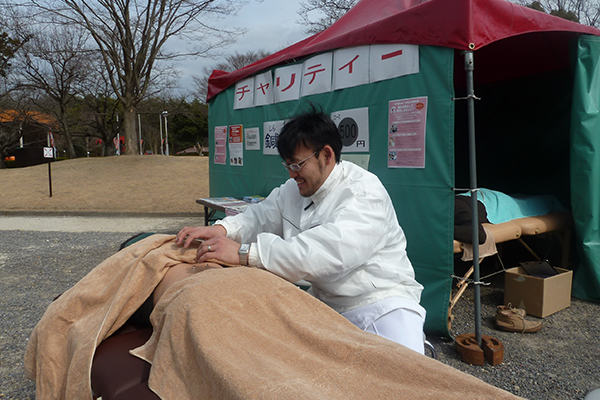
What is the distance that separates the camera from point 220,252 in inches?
71.2

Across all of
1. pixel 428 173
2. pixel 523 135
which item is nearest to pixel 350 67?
pixel 428 173

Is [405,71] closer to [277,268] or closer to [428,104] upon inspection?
[428,104]

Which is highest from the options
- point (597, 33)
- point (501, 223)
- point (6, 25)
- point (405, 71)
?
point (6, 25)

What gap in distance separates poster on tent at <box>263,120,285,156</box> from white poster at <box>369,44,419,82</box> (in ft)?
5.64

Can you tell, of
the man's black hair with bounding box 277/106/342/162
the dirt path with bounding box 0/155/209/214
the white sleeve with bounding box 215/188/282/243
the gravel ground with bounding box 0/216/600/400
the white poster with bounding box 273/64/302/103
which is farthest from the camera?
the dirt path with bounding box 0/155/209/214

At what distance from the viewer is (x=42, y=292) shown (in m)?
4.45

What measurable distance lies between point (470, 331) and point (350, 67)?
241 centimetres

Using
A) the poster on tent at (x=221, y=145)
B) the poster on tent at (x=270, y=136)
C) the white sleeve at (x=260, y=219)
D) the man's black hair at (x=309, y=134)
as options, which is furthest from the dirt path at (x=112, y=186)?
the man's black hair at (x=309, y=134)

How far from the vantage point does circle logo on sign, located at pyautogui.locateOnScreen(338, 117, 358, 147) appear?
3818 millimetres

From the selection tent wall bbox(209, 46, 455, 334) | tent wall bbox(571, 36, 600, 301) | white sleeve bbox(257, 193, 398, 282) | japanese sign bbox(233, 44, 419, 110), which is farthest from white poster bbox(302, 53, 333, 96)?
white sleeve bbox(257, 193, 398, 282)

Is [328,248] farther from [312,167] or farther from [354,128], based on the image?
[354,128]

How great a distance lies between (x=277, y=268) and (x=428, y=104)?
6.44 ft

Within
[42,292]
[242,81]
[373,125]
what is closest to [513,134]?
[373,125]

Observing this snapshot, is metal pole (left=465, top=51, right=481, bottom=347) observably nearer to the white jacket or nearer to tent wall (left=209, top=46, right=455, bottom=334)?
tent wall (left=209, top=46, right=455, bottom=334)
